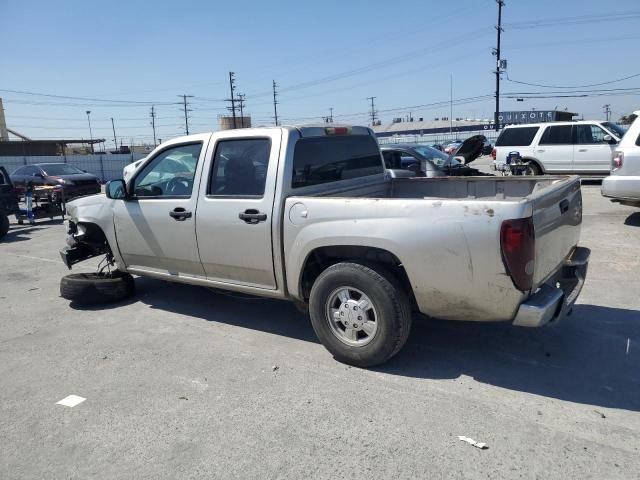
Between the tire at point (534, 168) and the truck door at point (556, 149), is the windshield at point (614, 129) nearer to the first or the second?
the truck door at point (556, 149)

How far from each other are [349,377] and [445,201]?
150 centimetres

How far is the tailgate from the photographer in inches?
136

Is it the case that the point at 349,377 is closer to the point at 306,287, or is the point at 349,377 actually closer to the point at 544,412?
the point at 306,287

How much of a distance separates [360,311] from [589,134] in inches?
550

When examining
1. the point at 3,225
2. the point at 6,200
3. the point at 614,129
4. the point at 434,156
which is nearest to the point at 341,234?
A: the point at 3,225

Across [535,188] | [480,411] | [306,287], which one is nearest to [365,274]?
[306,287]

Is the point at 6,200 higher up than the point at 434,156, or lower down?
lower down

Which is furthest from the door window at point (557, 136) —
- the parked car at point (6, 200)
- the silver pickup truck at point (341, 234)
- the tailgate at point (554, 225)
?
the parked car at point (6, 200)

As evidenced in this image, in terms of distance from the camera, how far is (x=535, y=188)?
5.06 metres

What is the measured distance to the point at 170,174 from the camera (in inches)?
208

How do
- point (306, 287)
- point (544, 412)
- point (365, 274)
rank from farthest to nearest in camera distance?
point (306, 287), point (365, 274), point (544, 412)

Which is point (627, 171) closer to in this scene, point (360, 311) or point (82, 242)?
point (360, 311)

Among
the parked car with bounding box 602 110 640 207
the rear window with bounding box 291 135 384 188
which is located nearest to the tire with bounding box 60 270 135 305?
the rear window with bounding box 291 135 384 188

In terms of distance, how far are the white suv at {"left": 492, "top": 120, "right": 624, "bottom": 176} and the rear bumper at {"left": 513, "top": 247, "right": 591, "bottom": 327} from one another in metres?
12.1
